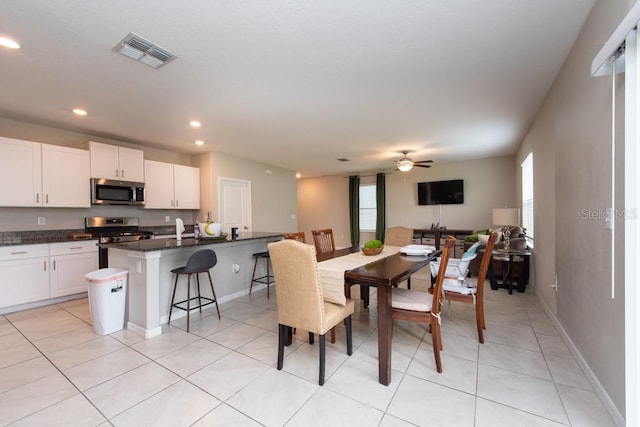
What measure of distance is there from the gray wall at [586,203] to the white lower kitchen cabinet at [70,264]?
5.52 metres

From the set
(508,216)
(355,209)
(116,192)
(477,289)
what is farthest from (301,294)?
(355,209)

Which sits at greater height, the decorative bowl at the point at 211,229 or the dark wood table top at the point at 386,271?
the decorative bowl at the point at 211,229

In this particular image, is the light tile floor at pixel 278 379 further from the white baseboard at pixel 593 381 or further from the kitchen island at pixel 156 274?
the kitchen island at pixel 156 274

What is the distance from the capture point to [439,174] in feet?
23.9

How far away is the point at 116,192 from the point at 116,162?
49 centimetres

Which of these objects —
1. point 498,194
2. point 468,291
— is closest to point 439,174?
point 498,194

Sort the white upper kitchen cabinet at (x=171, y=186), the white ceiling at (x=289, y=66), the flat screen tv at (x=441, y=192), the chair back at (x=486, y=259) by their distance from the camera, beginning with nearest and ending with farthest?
the white ceiling at (x=289, y=66), the chair back at (x=486, y=259), the white upper kitchen cabinet at (x=171, y=186), the flat screen tv at (x=441, y=192)

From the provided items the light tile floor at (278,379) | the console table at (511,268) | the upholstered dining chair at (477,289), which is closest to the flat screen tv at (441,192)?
the console table at (511,268)

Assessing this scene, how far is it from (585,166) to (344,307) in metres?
2.08

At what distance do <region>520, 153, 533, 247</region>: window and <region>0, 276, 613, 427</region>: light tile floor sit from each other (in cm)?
208

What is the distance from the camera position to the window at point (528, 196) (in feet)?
14.6

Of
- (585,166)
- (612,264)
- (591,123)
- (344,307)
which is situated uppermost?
(591,123)

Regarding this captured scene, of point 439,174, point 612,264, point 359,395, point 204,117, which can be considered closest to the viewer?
point 612,264

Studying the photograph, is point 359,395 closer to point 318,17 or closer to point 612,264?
point 612,264
